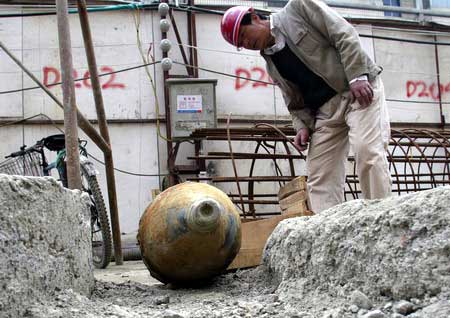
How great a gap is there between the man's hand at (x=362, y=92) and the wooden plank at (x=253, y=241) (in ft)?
3.39

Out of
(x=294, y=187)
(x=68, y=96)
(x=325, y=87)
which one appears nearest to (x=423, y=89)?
(x=294, y=187)

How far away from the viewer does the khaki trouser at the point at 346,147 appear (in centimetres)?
317

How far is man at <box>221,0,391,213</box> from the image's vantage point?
323 centimetres

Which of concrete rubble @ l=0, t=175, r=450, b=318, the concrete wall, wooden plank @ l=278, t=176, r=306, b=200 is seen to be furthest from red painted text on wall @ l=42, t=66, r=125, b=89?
concrete rubble @ l=0, t=175, r=450, b=318

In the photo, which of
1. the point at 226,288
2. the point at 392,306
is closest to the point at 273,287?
the point at 226,288

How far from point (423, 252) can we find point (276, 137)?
4477mm

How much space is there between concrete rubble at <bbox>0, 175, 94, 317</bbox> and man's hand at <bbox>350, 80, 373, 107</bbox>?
5.29ft

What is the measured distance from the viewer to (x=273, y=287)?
2621 millimetres

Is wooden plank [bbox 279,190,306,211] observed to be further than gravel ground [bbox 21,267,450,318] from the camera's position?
Yes

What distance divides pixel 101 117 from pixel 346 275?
9.03 feet

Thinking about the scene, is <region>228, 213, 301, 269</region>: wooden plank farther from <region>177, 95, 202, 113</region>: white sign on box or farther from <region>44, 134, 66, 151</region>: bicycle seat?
<region>177, 95, 202, 113</region>: white sign on box

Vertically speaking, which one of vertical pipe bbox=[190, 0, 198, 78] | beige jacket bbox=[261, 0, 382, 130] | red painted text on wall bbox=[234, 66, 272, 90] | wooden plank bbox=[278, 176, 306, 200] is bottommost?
wooden plank bbox=[278, 176, 306, 200]

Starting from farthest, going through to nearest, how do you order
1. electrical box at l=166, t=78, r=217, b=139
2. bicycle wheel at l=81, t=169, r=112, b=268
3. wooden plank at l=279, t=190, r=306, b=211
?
electrical box at l=166, t=78, r=217, b=139, bicycle wheel at l=81, t=169, r=112, b=268, wooden plank at l=279, t=190, r=306, b=211

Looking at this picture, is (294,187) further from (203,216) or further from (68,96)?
(68,96)
